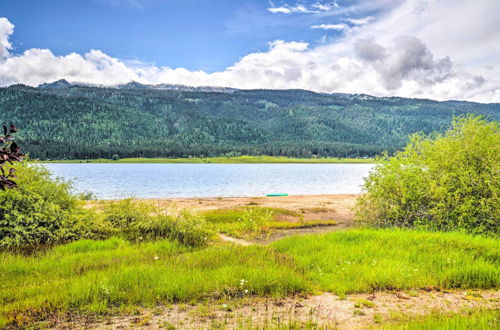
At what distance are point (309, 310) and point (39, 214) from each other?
12061mm

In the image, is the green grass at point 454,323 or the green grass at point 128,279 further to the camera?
the green grass at point 128,279

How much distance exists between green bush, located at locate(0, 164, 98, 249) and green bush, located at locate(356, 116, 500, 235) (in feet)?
50.2

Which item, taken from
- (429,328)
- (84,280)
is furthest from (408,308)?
(84,280)

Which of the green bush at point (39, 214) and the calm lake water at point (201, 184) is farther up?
the green bush at point (39, 214)

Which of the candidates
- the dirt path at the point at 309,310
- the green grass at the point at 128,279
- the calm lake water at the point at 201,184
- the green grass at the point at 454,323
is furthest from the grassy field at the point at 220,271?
the calm lake water at the point at 201,184

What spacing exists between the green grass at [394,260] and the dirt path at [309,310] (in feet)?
2.04

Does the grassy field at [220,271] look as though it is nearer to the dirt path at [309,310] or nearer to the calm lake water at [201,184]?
the dirt path at [309,310]

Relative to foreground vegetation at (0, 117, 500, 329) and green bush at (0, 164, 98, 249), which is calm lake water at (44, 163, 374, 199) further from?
foreground vegetation at (0, 117, 500, 329)

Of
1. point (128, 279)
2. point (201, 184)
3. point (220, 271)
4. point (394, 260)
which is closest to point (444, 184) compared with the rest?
point (394, 260)

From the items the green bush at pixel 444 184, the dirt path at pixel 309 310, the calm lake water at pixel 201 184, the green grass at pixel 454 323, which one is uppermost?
the green bush at pixel 444 184

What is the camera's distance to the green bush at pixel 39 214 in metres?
14.2

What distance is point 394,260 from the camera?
12.1m

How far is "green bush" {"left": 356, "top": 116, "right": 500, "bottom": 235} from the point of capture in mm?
17062

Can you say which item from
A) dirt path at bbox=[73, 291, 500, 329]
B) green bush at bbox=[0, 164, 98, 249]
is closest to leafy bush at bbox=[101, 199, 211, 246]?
green bush at bbox=[0, 164, 98, 249]
